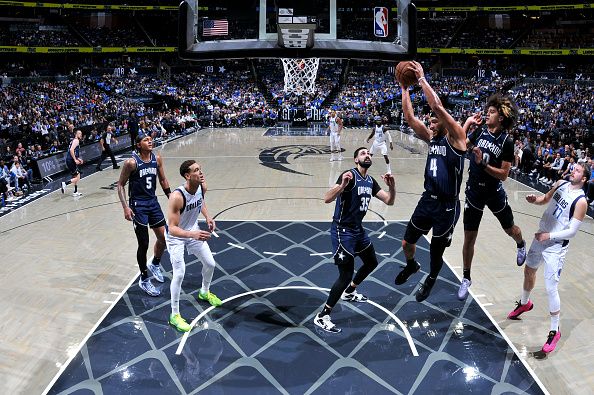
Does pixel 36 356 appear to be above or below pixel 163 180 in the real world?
below

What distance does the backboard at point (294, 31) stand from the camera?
6.90m

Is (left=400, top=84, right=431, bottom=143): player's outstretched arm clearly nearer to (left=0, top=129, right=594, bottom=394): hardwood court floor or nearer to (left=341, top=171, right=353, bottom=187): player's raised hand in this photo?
(left=341, top=171, right=353, bottom=187): player's raised hand

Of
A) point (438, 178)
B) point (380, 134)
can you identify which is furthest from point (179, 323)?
point (380, 134)

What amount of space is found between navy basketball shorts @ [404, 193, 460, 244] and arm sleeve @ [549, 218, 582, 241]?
2.96ft

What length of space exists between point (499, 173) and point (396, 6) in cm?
349

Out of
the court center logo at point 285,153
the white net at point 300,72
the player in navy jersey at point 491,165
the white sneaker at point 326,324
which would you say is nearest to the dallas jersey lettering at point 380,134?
the court center logo at point 285,153

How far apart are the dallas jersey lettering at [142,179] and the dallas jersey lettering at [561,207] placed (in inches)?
176

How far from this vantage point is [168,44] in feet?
133

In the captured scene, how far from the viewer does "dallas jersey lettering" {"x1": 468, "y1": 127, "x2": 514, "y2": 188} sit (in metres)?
4.90

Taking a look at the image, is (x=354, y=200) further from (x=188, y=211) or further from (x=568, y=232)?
(x=568, y=232)

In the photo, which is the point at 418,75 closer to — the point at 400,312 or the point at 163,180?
the point at 400,312

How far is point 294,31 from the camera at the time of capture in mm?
6812

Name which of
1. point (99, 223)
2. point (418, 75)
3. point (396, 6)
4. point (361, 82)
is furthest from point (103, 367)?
point (361, 82)

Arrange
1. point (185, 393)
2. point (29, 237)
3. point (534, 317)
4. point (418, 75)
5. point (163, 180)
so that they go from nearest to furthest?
point (185, 393), point (418, 75), point (534, 317), point (163, 180), point (29, 237)
